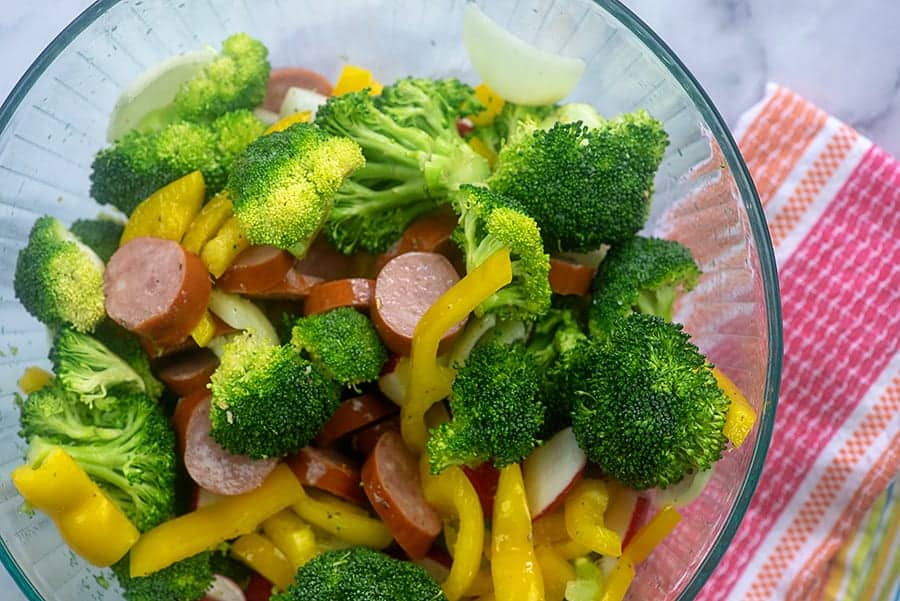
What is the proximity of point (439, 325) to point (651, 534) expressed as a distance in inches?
21.6

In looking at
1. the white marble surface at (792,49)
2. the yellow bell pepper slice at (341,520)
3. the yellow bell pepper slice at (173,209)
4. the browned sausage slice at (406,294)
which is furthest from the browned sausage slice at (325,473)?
the white marble surface at (792,49)

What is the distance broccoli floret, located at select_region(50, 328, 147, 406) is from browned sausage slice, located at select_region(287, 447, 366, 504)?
0.33 metres

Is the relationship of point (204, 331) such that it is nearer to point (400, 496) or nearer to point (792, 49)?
point (400, 496)

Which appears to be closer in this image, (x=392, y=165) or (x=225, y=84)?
(x=392, y=165)

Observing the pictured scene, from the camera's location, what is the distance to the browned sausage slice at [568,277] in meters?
1.65

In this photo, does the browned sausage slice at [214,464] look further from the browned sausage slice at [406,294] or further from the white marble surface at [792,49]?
the white marble surface at [792,49]

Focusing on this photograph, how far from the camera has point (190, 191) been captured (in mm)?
1635

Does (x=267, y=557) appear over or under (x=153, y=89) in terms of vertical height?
under

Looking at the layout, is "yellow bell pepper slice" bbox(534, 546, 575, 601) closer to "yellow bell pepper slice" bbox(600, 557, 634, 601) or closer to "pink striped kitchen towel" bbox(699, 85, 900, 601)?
"yellow bell pepper slice" bbox(600, 557, 634, 601)

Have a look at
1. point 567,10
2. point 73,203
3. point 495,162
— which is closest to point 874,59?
point 567,10

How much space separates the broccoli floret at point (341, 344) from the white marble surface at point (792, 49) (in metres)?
1.19

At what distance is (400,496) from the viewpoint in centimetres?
161

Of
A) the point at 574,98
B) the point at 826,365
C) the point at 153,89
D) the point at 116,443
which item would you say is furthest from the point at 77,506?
the point at 826,365

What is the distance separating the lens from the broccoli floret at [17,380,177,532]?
5.16 feet
